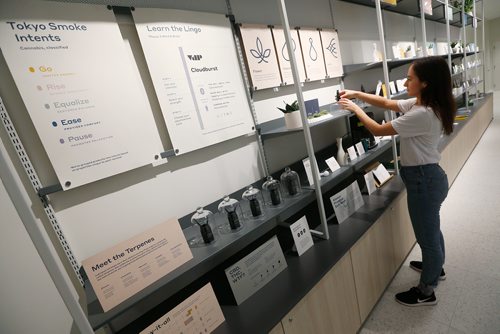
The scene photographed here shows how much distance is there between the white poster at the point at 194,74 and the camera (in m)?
1.31

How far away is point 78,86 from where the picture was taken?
1.08 metres

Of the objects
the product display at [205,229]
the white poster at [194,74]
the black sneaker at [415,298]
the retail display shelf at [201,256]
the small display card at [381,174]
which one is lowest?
the black sneaker at [415,298]

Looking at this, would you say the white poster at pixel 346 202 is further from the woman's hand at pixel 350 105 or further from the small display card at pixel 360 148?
the woman's hand at pixel 350 105

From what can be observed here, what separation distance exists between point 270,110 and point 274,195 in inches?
29.8

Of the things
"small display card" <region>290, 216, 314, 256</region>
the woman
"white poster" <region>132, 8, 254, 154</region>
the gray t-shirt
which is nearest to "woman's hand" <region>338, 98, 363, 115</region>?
the woman

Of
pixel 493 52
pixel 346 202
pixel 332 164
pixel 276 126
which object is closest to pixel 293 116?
pixel 276 126

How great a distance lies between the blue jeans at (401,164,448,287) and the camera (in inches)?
60.7

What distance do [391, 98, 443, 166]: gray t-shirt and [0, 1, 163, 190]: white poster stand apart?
1428mm

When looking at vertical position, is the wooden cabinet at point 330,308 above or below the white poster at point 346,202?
below

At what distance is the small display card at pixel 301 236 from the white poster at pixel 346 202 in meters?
0.32

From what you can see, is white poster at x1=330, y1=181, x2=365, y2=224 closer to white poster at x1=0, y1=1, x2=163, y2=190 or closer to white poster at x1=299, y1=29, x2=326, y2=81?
white poster at x1=299, y1=29, x2=326, y2=81

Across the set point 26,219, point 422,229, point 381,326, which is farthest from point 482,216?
point 26,219

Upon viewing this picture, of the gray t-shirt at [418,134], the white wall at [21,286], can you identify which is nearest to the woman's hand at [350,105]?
the gray t-shirt at [418,134]

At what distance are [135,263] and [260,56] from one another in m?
1.49
